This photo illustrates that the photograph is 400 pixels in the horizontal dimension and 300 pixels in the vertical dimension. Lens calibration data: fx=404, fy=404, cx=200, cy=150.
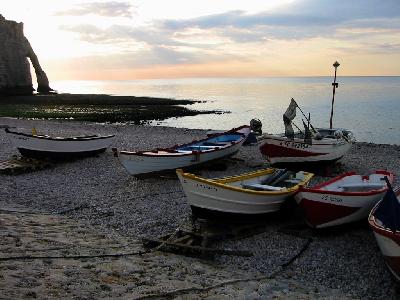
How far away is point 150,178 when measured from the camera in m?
16.4

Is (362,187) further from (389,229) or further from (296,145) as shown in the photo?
(296,145)

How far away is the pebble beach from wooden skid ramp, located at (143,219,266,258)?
184 mm

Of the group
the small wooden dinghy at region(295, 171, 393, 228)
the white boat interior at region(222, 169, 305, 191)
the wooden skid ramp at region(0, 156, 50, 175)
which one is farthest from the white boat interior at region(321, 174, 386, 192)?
the wooden skid ramp at region(0, 156, 50, 175)

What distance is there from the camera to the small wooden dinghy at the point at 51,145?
18.9 m

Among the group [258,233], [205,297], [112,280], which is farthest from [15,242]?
[258,233]

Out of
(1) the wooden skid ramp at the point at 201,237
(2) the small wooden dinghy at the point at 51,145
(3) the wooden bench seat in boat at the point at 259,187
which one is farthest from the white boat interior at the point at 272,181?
(2) the small wooden dinghy at the point at 51,145

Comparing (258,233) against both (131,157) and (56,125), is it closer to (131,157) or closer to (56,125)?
(131,157)

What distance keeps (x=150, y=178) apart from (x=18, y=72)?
8303 cm

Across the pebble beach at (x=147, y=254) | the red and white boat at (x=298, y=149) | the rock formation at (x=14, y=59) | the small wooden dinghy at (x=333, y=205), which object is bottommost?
the pebble beach at (x=147, y=254)

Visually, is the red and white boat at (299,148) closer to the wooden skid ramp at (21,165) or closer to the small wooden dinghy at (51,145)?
the small wooden dinghy at (51,145)

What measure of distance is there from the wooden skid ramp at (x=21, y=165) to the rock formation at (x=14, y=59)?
70959 mm

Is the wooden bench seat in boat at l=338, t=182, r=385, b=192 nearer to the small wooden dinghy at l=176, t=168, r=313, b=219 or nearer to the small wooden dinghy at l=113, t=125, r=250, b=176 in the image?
the small wooden dinghy at l=176, t=168, r=313, b=219

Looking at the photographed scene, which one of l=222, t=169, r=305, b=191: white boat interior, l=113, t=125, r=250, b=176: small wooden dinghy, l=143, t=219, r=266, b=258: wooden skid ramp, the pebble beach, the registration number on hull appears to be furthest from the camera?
the registration number on hull

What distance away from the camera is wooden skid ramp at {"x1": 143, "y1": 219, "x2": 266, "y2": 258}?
9.33m
